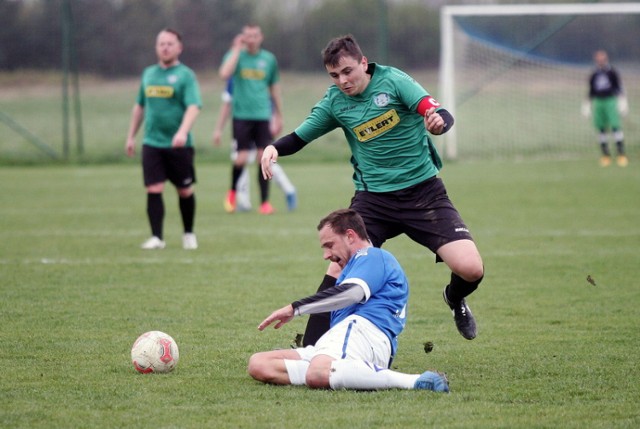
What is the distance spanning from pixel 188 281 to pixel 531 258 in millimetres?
3496

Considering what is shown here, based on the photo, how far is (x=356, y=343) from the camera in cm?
527

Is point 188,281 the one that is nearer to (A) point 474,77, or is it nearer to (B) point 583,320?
(B) point 583,320

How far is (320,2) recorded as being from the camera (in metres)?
24.8

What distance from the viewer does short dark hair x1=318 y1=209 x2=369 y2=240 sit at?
549 centimetres

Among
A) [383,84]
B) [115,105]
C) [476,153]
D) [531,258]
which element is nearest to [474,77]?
[476,153]

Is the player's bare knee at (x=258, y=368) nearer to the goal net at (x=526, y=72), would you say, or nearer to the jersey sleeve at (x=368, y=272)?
the jersey sleeve at (x=368, y=272)

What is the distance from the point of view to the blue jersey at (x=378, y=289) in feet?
17.6

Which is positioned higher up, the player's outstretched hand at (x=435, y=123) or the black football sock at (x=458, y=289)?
the player's outstretched hand at (x=435, y=123)

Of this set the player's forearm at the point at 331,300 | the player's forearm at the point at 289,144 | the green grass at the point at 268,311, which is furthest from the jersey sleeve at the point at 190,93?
the player's forearm at the point at 331,300

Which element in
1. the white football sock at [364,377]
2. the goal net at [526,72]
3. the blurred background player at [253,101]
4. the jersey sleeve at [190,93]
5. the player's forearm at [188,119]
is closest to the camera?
the white football sock at [364,377]

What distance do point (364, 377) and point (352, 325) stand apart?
0.31 meters

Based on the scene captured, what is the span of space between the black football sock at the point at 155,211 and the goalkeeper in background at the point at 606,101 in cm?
1279

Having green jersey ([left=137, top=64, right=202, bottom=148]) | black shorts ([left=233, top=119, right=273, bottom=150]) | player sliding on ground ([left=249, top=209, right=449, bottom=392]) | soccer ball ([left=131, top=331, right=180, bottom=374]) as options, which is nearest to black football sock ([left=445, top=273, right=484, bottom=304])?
player sliding on ground ([left=249, top=209, right=449, bottom=392])

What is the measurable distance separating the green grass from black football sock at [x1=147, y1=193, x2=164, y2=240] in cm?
27
